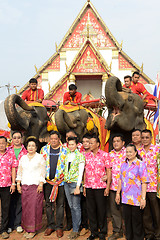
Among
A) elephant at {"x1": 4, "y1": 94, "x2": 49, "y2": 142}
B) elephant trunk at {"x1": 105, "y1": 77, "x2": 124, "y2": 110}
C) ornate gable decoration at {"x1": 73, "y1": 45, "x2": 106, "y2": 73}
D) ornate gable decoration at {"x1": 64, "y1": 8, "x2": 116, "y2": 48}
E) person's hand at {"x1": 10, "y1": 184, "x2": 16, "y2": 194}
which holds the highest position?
ornate gable decoration at {"x1": 64, "y1": 8, "x2": 116, "y2": 48}

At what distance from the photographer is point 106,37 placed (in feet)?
56.5

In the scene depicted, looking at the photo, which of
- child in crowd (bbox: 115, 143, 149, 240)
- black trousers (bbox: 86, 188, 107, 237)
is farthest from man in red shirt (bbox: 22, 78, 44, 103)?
child in crowd (bbox: 115, 143, 149, 240)

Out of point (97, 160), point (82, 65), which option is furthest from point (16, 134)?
point (82, 65)

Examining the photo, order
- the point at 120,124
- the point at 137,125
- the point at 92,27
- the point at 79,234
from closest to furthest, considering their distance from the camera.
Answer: the point at 79,234 < the point at 120,124 < the point at 137,125 < the point at 92,27

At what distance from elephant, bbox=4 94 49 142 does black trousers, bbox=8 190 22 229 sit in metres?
1.03

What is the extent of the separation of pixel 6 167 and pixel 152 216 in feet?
7.31

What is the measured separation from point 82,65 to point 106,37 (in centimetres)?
266

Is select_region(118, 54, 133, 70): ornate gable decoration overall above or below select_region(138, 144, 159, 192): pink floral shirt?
above

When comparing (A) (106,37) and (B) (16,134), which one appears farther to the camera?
(A) (106,37)

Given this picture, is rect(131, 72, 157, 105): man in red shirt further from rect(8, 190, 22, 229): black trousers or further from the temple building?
the temple building

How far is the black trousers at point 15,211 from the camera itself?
13.7 ft

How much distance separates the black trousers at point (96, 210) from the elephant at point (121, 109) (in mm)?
1096

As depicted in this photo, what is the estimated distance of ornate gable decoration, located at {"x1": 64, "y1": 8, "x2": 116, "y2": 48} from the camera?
56.3 feet

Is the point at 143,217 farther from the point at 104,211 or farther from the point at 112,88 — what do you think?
the point at 112,88
